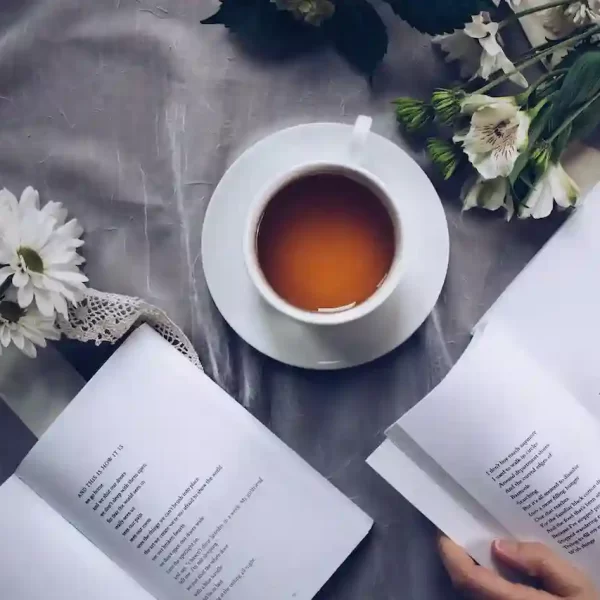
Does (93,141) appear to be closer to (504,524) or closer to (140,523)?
(140,523)

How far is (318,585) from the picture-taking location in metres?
0.61

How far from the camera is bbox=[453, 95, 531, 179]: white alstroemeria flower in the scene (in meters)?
0.54

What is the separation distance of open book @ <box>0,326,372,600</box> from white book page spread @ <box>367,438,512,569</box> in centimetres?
6

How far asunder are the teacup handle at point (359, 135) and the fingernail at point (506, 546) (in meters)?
0.34

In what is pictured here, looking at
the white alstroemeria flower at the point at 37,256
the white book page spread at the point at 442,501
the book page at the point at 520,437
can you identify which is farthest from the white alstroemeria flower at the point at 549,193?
the white alstroemeria flower at the point at 37,256

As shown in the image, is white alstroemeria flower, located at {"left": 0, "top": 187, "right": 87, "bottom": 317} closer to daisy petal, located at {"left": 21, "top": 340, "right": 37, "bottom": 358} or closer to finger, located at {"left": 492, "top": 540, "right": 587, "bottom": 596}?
daisy petal, located at {"left": 21, "top": 340, "right": 37, "bottom": 358}

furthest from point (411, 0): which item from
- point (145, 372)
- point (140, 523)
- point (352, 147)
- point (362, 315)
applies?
point (140, 523)

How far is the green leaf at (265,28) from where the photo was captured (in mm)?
608

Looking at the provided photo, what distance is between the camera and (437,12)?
56cm

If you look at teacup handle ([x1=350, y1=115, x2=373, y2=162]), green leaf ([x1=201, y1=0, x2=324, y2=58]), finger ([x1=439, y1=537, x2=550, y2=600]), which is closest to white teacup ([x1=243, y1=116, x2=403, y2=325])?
teacup handle ([x1=350, y1=115, x2=373, y2=162])

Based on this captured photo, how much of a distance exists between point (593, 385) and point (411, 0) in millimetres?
345

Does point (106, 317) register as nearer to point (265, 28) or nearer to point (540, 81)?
point (265, 28)

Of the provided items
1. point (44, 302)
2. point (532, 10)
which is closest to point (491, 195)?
point (532, 10)

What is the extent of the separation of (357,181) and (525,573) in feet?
1.16
